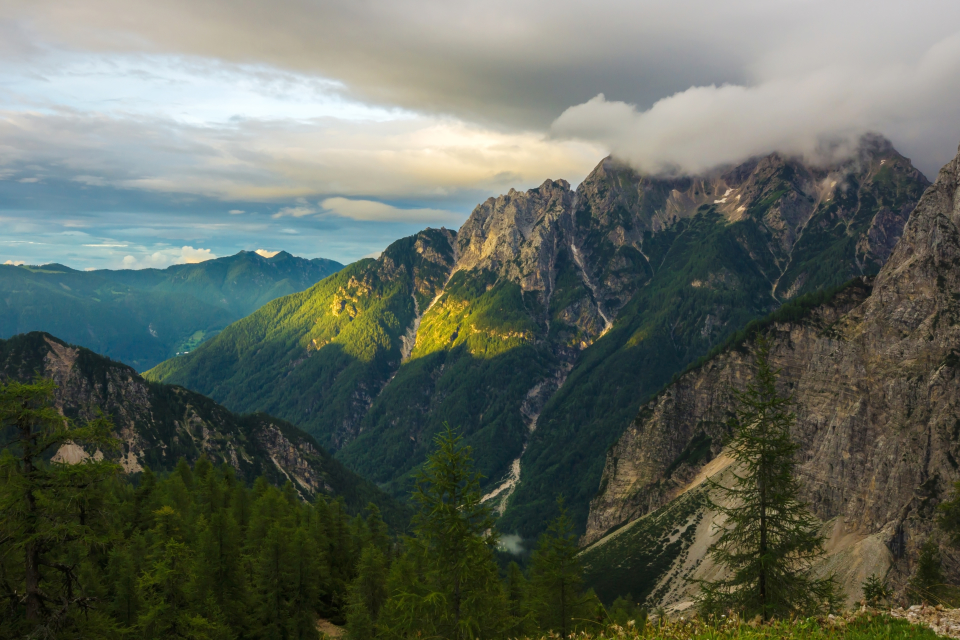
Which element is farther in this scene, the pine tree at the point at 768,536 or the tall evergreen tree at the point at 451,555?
the pine tree at the point at 768,536

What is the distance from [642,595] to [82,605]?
17286 cm

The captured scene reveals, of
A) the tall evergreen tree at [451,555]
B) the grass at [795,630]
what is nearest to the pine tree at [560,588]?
the tall evergreen tree at [451,555]

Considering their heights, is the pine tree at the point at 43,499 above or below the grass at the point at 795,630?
above

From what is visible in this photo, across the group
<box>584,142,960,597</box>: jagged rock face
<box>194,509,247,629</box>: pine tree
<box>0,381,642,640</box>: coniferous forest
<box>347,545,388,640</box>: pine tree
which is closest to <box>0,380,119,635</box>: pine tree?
<box>0,381,642,640</box>: coniferous forest

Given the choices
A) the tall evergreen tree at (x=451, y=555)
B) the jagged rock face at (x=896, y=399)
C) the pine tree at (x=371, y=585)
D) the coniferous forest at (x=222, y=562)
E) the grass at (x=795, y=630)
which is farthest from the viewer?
the jagged rock face at (x=896, y=399)

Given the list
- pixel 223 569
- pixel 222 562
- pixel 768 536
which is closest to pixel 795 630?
pixel 768 536

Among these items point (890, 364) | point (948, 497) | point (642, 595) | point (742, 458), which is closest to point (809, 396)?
point (890, 364)

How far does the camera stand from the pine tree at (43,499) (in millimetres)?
20438

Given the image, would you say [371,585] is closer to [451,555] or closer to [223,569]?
[223,569]

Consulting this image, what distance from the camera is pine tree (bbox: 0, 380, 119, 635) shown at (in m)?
20.4

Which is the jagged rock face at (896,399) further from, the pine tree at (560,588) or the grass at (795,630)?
the grass at (795,630)

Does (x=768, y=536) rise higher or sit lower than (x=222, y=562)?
higher

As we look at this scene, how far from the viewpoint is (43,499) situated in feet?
67.0

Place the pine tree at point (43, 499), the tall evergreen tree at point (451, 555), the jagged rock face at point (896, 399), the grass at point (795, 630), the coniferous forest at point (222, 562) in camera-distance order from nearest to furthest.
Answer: the grass at point (795, 630), the pine tree at point (43, 499), the coniferous forest at point (222, 562), the tall evergreen tree at point (451, 555), the jagged rock face at point (896, 399)
